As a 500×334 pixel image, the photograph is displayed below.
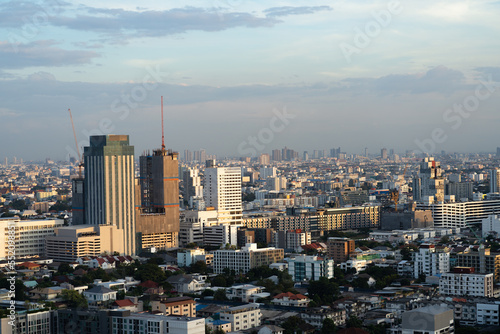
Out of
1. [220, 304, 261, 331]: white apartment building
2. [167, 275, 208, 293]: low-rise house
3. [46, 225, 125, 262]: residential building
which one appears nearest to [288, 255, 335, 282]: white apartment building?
[167, 275, 208, 293]: low-rise house

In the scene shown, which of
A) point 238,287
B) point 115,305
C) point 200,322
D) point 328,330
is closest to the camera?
point 200,322

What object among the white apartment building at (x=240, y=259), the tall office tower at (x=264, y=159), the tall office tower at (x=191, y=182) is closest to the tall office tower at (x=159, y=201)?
the white apartment building at (x=240, y=259)

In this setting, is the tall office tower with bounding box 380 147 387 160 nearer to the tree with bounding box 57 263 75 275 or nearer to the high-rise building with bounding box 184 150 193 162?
the high-rise building with bounding box 184 150 193 162

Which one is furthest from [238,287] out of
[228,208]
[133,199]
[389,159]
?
[389,159]

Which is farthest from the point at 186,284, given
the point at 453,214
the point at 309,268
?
the point at 453,214

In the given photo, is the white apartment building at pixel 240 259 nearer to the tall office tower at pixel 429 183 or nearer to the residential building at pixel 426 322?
the residential building at pixel 426 322

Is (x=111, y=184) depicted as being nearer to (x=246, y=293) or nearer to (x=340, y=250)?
(x=340, y=250)

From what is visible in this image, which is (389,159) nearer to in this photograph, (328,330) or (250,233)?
(250,233)
